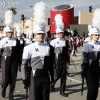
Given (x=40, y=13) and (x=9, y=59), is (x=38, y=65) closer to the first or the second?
(x=40, y=13)

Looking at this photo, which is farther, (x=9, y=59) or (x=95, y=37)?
(x=9, y=59)

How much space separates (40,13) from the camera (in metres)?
5.01

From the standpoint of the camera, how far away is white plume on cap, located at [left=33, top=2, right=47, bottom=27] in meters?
4.93

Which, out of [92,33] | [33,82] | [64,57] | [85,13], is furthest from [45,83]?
[85,13]

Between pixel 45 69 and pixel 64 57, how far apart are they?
306 centimetres

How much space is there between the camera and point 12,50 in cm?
686

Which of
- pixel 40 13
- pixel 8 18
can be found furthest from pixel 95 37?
pixel 8 18

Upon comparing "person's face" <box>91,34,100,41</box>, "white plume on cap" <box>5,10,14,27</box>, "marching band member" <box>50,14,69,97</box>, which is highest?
"white plume on cap" <box>5,10,14,27</box>

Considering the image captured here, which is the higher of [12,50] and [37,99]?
[12,50]

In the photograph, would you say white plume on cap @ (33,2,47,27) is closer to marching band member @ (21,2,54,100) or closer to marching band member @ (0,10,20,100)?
marching band member @ (21,2,54,100)

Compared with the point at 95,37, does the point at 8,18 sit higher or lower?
higher

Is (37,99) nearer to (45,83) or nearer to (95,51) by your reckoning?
(45,83)

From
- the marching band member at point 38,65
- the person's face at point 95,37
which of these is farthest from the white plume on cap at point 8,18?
the marching band member at point 38,65

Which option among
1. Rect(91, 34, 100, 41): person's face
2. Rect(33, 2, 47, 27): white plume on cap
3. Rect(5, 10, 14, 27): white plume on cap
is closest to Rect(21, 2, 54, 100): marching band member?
Rect(33, 2, 47, 27): white plume on cap
